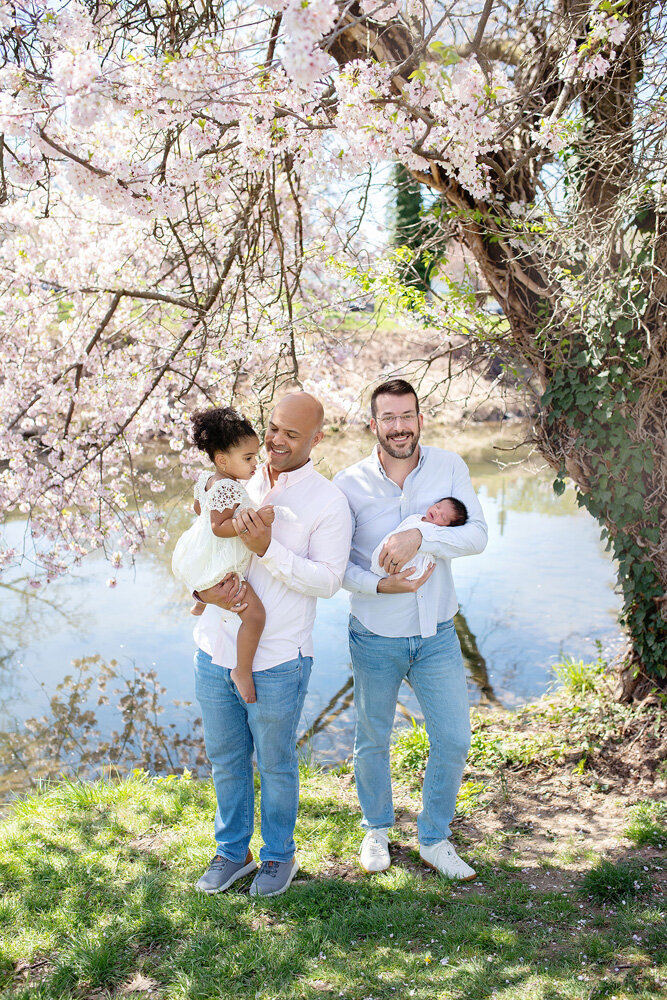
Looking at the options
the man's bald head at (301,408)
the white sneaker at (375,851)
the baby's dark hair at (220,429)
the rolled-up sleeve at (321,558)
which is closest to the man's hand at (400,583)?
the rolled-up sleeve at (321,558)

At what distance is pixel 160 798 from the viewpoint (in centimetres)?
386

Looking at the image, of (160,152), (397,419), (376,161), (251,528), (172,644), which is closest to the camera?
(251,528)

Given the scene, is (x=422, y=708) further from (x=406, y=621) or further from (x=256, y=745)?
(x=256, y=745)

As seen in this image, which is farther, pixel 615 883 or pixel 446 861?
pixel 446 861

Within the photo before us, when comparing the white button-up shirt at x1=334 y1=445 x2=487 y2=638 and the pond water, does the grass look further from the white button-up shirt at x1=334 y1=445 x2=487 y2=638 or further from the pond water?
the pond water

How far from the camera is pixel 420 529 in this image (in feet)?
9.53

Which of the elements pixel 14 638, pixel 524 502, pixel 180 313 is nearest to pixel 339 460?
pixel 524 502

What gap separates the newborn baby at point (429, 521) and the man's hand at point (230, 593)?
55 cm

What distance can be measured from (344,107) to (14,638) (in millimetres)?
6331

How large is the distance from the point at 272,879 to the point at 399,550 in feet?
4.49

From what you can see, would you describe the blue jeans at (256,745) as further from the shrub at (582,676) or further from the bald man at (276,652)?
the shrub at (582,676)

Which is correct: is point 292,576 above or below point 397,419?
below

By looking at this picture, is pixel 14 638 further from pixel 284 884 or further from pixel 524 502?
pixel 524 502

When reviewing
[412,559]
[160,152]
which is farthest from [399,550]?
[160,152]
